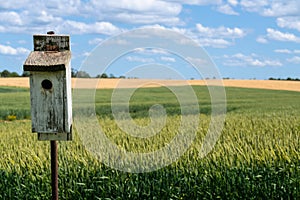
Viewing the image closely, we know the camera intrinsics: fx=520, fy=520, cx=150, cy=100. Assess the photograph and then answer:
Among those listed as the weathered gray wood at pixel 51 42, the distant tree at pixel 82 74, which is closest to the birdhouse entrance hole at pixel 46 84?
the weathered gray wood at pixel 51 42

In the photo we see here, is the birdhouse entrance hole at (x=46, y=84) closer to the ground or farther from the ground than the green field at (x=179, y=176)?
farther from the ground

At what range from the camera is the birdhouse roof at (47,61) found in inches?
190

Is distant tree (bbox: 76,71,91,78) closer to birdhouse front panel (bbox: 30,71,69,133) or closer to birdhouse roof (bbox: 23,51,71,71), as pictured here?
birdhouse roof (bbox: 23,51,71,71)

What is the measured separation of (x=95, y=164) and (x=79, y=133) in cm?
231

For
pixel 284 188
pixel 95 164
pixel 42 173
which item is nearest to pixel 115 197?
pixel 95 164

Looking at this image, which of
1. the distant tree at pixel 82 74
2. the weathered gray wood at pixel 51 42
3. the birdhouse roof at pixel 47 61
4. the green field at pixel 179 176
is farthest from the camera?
the green field at pixel 179 176

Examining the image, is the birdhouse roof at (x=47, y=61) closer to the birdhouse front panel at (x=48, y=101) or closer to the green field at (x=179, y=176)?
the birdhouse front panel at (x=48, y=101)

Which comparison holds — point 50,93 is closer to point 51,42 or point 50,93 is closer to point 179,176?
point 51,42

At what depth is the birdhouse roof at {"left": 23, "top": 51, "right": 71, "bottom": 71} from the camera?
483cm

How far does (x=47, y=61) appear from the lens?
489 cm

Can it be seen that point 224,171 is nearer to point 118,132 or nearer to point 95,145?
point 95,145

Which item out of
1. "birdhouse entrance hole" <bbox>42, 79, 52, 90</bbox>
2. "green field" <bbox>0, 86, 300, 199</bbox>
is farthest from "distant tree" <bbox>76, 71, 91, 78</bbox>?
"green field" <bbox>0, 86, 300, 199</bbox>

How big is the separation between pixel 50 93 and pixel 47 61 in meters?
0.30

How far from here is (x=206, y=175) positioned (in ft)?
19.5
